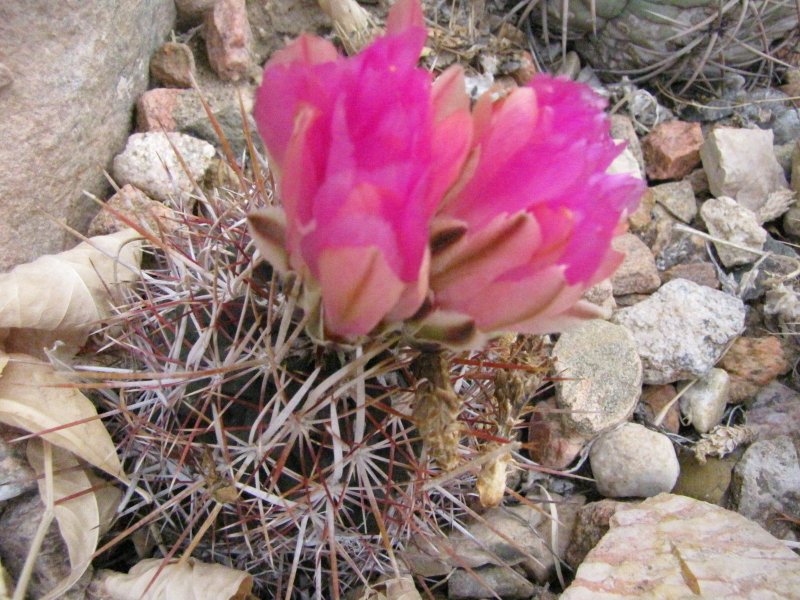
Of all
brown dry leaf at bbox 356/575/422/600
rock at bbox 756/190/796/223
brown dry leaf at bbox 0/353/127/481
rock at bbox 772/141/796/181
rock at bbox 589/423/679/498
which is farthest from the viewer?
rock at bbox 772/141/796/181

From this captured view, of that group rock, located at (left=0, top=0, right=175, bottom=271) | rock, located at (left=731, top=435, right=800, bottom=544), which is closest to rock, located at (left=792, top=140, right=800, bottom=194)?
rock, located at (left=731, top=435, right=800, bottom=544)

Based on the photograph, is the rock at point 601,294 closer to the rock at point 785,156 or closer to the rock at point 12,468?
the rock at point 785,156

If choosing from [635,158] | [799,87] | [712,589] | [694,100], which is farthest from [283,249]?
[799,87]

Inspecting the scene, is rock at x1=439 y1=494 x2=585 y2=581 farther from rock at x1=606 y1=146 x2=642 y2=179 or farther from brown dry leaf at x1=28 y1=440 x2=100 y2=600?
rock at x1=606 y1=146 x2=642 y2=179

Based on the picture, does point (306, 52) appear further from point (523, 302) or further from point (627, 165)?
point (627, 165)

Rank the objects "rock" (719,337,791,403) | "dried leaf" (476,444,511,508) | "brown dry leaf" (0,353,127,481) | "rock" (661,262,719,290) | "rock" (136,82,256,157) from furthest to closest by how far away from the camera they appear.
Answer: "rock" (661,262,719,290) → "rock" (719,337,791,403) → "rock" (136,82,256,157) → "brown dry leaf" (0,353,127,481) → "dried leaf" (476,444,511,508)

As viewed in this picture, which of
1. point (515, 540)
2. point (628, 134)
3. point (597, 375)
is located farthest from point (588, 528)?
point (628, 134)

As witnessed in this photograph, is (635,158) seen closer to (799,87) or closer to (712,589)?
(799,87)

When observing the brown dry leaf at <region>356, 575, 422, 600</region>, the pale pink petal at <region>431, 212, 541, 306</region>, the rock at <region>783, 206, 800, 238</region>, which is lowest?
the rock at <region>783, 206, 800, 238</region>
